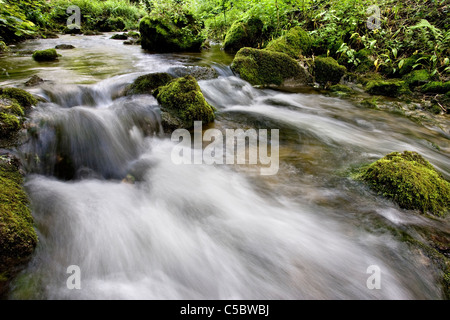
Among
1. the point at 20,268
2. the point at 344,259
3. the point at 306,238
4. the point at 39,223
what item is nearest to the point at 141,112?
the point at 39,223

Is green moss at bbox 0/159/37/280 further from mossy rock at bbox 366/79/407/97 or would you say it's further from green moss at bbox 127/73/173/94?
mossy rock at bbox 366/79/407/97

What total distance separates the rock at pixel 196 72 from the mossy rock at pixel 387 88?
166 inches

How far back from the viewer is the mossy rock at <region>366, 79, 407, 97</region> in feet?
19.5

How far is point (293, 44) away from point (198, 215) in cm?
684

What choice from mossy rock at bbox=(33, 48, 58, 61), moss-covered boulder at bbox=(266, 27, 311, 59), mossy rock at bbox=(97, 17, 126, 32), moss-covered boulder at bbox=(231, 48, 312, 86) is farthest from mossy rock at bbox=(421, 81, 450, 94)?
mossy rock at bbox=(97, 17, 126, 32)

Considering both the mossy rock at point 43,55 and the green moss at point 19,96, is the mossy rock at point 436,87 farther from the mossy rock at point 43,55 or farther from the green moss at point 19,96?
the mossy rock at point 43,55

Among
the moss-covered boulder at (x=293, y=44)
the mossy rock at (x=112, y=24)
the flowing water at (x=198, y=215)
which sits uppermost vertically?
the mossy rock at (x=112, y=24)

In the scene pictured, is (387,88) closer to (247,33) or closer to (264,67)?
(264,67)

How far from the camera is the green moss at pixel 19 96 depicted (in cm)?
288

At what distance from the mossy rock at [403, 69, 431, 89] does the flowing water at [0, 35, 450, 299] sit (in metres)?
2.72

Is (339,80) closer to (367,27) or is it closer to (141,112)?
(367,27)

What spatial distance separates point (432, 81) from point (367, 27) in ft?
9.33

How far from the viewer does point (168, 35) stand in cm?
877

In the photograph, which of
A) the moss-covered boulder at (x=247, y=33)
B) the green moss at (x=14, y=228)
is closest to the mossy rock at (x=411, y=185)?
the green moss at (x=14, y=228)
